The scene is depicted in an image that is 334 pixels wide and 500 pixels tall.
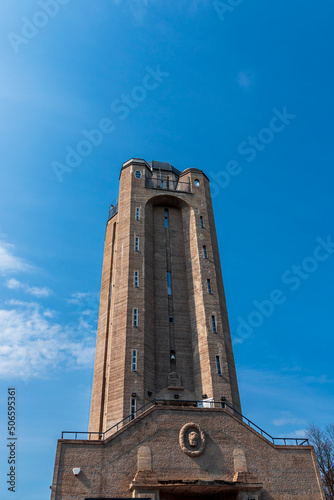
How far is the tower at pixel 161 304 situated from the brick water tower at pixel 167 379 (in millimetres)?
94

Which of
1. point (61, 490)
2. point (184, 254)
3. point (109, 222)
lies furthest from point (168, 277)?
point (61, 490)

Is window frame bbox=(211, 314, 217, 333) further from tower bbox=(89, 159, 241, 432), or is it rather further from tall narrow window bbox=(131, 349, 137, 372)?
tall narrow window bbox=(131, 349, 137, 372)

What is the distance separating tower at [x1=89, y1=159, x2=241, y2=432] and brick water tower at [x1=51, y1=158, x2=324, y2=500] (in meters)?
0.09

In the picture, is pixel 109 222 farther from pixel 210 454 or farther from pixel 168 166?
pixel 210 454

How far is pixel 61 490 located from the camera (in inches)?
833

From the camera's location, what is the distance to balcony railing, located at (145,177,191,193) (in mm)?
44156

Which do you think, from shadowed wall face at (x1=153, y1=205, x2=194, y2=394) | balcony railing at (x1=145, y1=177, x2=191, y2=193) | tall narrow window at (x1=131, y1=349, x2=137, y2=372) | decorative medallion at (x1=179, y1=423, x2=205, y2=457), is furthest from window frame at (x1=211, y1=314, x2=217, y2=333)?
balcony railing at (x1=145, y1=177, x2=191, y2=193)

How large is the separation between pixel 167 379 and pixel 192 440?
1018cm

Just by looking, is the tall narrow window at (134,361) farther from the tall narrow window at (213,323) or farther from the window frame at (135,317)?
the tall narrow window at (213,323)

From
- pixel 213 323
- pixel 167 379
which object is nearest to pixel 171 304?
pixel 213 323

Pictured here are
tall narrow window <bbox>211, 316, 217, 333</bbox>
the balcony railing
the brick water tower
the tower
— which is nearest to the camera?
the brick water tower

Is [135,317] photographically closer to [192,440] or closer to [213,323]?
[213,323]

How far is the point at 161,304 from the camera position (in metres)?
37.8

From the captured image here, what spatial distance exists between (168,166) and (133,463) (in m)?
35.1
